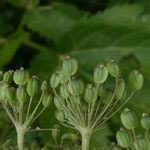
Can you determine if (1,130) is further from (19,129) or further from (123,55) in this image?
(123,55)

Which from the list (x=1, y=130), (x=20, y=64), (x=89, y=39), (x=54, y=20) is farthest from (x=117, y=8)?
(x=1, y=130)

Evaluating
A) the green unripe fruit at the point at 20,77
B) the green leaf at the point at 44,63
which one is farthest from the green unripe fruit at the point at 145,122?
the green leaf at the point at 44,63

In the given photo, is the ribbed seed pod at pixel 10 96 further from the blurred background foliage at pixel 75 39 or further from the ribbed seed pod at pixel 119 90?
the blurred background foliage at pixel 75 39

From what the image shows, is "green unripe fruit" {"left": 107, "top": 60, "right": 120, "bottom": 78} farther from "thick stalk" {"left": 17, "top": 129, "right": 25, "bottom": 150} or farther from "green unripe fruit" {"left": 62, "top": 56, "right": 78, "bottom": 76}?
"thick stalk" {"left": 17, "top": 129, "right": 25, "bottom": 150}

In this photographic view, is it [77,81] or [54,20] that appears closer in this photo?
[77,81]

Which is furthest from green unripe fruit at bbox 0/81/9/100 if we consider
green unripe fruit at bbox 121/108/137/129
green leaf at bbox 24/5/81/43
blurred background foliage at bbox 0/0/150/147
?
green leaf at bbox 24/5/81/43

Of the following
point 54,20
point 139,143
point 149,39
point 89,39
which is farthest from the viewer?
point 54,20
